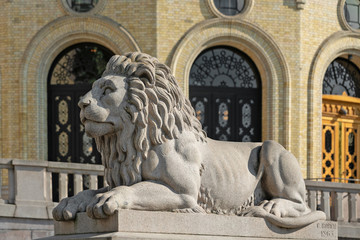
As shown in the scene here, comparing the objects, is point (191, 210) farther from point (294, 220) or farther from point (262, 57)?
point (262, 57)

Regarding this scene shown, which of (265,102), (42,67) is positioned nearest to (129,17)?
(42,67)

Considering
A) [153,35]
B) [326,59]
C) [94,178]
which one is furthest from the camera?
[326,59]

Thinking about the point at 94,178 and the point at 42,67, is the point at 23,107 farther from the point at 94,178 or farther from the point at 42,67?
the point at 94,178

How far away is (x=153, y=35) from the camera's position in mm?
25938

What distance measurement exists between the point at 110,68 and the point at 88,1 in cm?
1771

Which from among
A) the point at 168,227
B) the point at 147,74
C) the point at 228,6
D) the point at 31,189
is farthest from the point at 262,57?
the point at 168,227

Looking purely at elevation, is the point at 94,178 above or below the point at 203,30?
below

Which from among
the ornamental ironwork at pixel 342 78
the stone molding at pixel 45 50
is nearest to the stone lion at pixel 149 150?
the stone molding at pixel 45 50

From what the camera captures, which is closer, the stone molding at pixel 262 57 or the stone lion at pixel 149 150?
the stone lion at pixel 149 150

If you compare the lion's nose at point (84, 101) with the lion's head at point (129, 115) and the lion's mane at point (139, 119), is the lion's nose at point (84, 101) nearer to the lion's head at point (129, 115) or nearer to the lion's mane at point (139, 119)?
the lion's head at point (129, 115)

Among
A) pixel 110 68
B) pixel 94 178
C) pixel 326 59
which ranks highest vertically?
pixel 326 59

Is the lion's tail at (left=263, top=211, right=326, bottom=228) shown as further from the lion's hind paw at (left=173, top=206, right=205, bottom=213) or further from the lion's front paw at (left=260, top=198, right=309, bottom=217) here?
the lion's hind paw at (left=173, top=206, right=205, bottom=213)

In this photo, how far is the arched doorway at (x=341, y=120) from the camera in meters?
28.4

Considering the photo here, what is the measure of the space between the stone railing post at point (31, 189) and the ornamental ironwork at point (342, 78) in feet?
41.5
